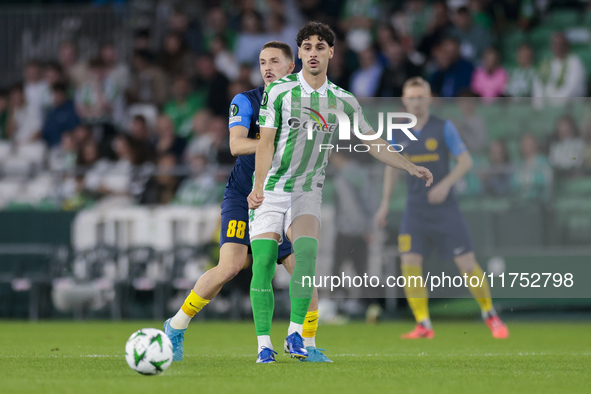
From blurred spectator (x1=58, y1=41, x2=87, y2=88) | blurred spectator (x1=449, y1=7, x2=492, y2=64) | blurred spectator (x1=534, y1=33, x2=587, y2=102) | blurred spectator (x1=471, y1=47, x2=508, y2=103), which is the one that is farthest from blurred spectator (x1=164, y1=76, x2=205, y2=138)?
blurred spectator (x1=534, y1=33, x2=587, y2=102)

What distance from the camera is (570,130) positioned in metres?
11.7

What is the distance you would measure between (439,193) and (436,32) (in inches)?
227

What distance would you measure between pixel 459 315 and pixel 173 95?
6467 millimetres

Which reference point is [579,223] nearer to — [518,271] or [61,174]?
[518,271]

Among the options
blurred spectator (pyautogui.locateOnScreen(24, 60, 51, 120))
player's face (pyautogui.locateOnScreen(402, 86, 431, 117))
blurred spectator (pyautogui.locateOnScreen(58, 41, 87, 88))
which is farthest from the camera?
blurred spectator (pyautogui.locateOnScreen(58, 41, 87, 88))

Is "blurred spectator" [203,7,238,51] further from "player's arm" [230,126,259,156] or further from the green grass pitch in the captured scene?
"player's arm" [230,126,259,156]

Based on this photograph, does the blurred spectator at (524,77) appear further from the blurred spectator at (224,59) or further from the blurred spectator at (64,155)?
the blurred spectator at (64,155)

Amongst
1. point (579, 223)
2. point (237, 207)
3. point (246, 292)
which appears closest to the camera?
point (237, 207)

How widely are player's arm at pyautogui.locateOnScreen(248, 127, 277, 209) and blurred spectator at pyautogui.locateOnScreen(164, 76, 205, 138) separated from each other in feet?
30.1

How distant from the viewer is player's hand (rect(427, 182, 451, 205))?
908cm

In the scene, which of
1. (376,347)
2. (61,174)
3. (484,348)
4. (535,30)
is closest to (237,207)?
(376,347)

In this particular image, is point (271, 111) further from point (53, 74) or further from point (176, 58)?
point (53, 74)

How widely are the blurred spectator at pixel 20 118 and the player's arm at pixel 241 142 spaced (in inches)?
398

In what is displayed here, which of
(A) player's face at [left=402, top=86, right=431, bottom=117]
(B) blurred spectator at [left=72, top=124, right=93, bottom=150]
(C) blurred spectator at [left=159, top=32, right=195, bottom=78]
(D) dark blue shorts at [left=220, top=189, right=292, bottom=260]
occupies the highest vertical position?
(C) blurred spectator at [left=159, top=32, right=195, bottom=78]
